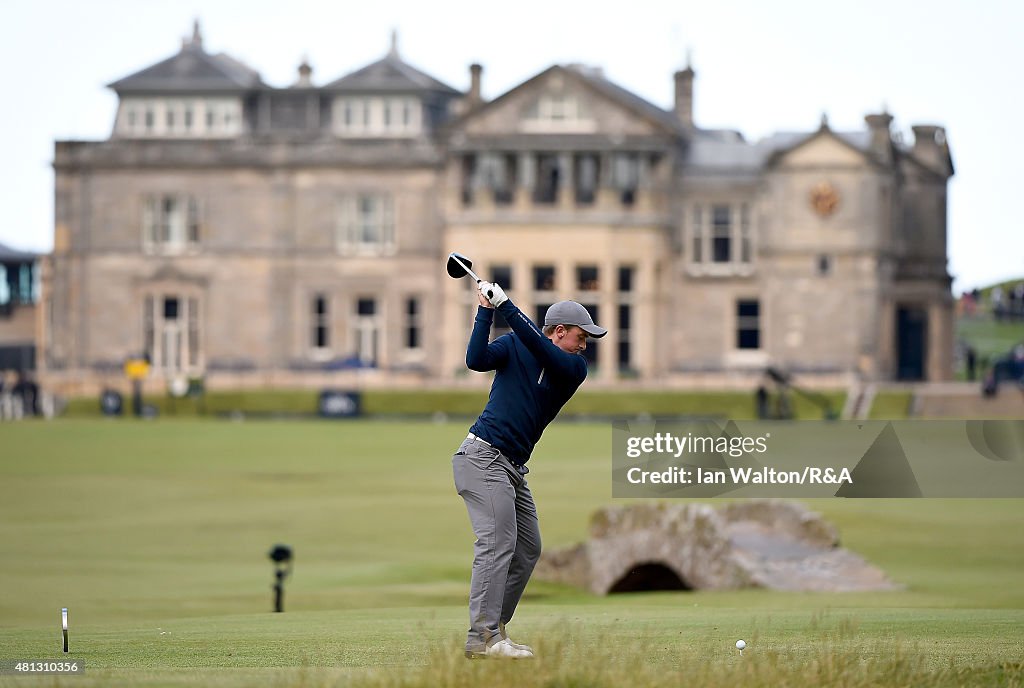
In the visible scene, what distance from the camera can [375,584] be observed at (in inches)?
959

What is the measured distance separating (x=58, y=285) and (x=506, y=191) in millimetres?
15833

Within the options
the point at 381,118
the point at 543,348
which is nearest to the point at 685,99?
the point at 381,118

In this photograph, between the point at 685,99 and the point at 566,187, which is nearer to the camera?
the point at 566,187

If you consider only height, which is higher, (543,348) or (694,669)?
→ (543,348)

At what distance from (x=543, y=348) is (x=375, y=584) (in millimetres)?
12827

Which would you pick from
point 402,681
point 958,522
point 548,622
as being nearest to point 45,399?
point 958,522

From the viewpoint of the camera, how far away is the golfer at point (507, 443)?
1194 cm

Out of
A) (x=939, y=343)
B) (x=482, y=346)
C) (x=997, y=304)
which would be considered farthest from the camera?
(x=997, y=304)

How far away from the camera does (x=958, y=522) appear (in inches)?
1156

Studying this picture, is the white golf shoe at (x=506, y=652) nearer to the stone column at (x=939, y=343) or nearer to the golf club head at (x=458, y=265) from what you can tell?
the golf club head at (x=458, y=265)

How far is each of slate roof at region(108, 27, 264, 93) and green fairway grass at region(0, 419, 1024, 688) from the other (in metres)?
21.5

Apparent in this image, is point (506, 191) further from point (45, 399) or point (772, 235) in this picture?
point (45, 399)

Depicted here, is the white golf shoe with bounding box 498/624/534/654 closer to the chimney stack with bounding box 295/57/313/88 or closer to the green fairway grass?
the green fairway grass

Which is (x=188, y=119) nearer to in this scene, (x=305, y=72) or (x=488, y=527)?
(x=305, y=72)
